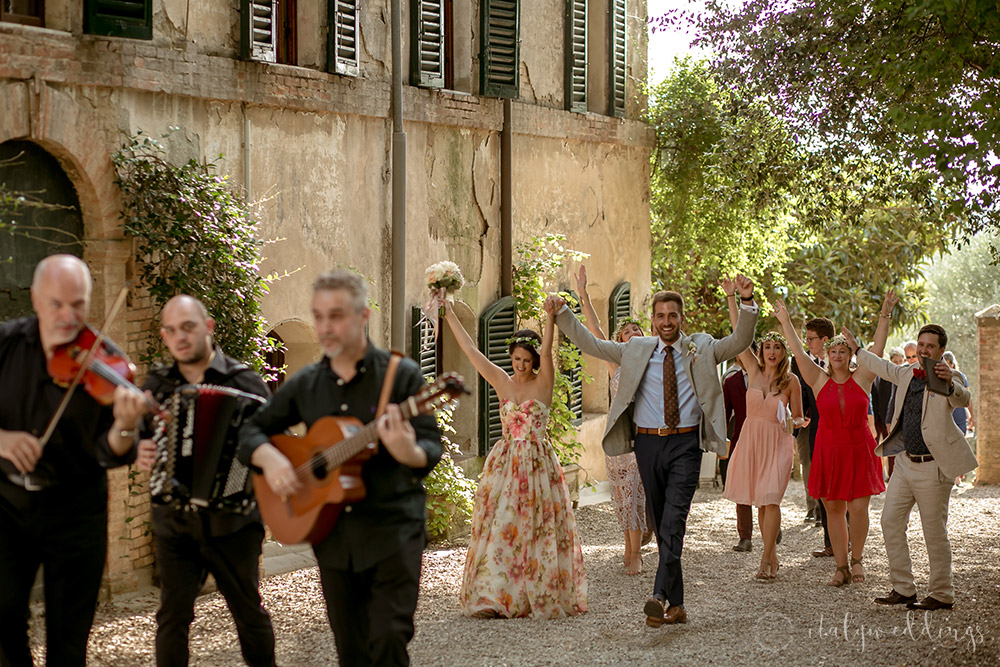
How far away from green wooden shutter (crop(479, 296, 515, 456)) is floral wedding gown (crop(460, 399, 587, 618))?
4448mm

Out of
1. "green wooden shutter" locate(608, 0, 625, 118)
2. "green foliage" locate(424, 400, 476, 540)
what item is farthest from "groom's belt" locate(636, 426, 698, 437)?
"green wooden shutter" locate(608, 0, 625, 118)

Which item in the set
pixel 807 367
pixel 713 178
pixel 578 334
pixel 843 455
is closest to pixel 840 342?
pixel 807 367

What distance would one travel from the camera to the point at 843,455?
9289mm

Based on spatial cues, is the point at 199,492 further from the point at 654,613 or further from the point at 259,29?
the point at 259,29

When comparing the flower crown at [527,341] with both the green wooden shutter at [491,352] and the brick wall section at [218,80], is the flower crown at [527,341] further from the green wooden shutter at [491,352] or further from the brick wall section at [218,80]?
the green wooden shutter at [491,352]

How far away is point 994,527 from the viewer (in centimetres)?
1261

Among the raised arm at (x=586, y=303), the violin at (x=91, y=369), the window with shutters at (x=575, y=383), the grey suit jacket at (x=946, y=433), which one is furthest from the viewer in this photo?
the window with shutters at (x=575, y=383)

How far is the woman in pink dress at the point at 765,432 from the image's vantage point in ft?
32.2

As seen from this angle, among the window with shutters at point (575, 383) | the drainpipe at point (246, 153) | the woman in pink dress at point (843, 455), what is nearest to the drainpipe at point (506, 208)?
the window with shutters at point (575, 383)

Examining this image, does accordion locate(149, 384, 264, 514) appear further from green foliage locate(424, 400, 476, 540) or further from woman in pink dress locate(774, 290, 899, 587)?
green foliage locate(424, 400, 476, 540)

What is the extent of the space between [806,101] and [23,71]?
284 inches

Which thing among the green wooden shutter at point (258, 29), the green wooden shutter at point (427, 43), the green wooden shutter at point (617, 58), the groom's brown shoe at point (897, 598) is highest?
the green wooden shutter at point (617, 58)

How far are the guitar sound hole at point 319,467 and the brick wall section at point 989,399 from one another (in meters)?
13.5

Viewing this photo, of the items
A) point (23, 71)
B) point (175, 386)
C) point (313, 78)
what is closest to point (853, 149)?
point (313, 78)
